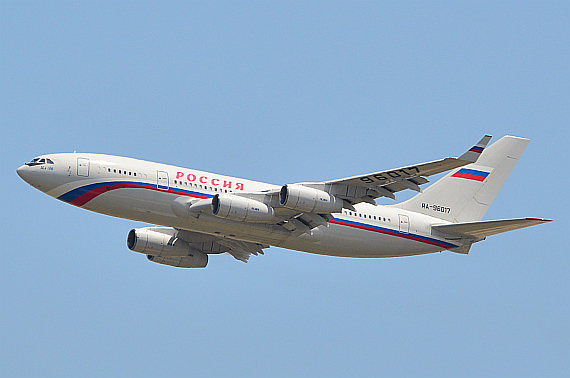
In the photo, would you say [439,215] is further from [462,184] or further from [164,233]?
[164,233]

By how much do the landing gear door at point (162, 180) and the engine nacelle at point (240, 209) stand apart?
9.04ft

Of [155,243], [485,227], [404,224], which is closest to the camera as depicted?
[485,227]

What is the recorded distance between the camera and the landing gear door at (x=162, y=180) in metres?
33.6

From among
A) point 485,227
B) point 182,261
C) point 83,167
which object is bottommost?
point 182,261

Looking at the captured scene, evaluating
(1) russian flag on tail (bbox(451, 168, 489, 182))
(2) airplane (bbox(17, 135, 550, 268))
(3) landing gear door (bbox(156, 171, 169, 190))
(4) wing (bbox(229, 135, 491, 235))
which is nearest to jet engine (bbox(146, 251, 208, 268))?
(2) airplane (bbox(17, 135, 550, 268))

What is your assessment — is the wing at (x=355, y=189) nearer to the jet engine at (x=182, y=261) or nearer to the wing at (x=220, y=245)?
the wing at (x=220, y=245)

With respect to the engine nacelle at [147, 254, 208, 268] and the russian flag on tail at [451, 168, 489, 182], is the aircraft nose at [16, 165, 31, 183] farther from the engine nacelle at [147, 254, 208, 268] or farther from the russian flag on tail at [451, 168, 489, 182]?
the russian flag on tail at [451, 168, 489, 182]

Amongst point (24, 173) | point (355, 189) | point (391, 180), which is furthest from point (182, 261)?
point (391, 180)

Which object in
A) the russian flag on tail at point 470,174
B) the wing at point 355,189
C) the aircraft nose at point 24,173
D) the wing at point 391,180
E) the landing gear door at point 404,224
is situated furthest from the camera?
the russian flag on tail at point 470,174

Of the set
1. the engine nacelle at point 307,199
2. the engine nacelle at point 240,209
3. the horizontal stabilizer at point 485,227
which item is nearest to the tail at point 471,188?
the horizontal stabilizer at point 485,227

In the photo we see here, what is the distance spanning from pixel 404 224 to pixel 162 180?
13441 millimetres

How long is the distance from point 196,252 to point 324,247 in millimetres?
8636

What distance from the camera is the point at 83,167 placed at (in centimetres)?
3338

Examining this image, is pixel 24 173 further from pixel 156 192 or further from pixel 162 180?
pixel 162 180
